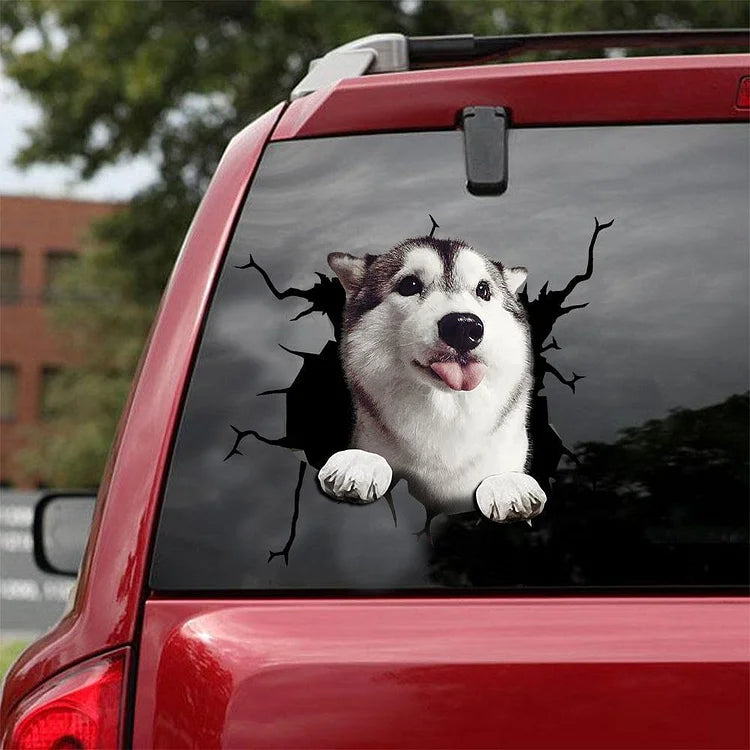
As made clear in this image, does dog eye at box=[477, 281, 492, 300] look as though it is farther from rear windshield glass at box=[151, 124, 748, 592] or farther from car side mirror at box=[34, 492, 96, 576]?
car side mirror at box=[34, 492, 96, 576]

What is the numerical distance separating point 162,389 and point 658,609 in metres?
0.73

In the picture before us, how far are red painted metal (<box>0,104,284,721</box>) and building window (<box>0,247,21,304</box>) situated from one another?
1885 inches

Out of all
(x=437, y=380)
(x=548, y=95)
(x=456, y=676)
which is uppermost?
(x=548, y=95)

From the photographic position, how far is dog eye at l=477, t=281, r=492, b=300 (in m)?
1.84

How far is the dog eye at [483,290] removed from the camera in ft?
6.03

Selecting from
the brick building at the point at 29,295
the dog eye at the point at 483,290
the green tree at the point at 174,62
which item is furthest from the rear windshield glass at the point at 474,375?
the brick building at the point at 29,295

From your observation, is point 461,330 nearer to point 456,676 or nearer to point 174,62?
point 456,676

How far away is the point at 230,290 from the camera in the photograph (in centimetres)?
186

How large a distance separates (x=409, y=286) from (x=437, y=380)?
147mm

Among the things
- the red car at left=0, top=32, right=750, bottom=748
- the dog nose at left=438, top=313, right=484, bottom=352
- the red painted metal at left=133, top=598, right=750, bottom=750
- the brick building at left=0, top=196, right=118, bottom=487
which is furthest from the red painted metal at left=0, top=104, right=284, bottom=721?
the brick building at left=0, top=196, right=118, bottom=487

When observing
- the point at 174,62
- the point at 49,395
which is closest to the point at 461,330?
the point at 174,62

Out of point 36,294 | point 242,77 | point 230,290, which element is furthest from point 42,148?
point 36,294

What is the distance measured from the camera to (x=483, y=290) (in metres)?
1.84

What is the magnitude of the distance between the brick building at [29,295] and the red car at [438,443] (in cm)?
4639
